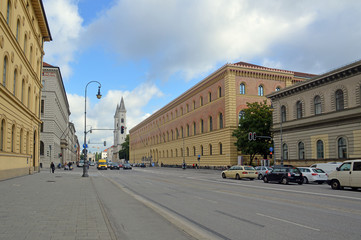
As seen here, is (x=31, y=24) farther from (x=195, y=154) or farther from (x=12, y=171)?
(x=195, y=154)

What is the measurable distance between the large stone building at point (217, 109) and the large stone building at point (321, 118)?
1188 cm

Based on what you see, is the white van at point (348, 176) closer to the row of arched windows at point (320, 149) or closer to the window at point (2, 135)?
the row of arched windows at point (320, 149)

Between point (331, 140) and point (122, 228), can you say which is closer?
point (122, 228)

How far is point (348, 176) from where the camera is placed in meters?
20.3

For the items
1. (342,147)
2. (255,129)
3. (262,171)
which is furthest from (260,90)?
(262,171)

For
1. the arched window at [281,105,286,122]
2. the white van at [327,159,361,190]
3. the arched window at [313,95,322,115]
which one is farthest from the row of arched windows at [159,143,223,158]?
the white van at [327,159,361,190]

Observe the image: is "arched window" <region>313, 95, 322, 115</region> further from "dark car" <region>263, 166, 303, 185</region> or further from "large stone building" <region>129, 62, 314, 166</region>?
"large stone building" <region>129, 62, 314, 166</region>

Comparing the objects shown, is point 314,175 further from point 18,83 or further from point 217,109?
point 217,109

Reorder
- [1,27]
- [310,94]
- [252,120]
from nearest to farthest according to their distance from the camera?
1. [1,27]
2. [310,94]
3. [252,120]

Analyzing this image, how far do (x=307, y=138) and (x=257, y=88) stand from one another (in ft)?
71.2

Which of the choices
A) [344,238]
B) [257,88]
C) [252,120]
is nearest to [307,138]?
[252,120]

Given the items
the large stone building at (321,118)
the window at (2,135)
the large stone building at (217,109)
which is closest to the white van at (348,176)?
the large stone building at (321,118)

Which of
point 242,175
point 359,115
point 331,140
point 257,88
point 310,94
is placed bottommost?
point 242,175

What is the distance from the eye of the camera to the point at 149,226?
8.98 m
